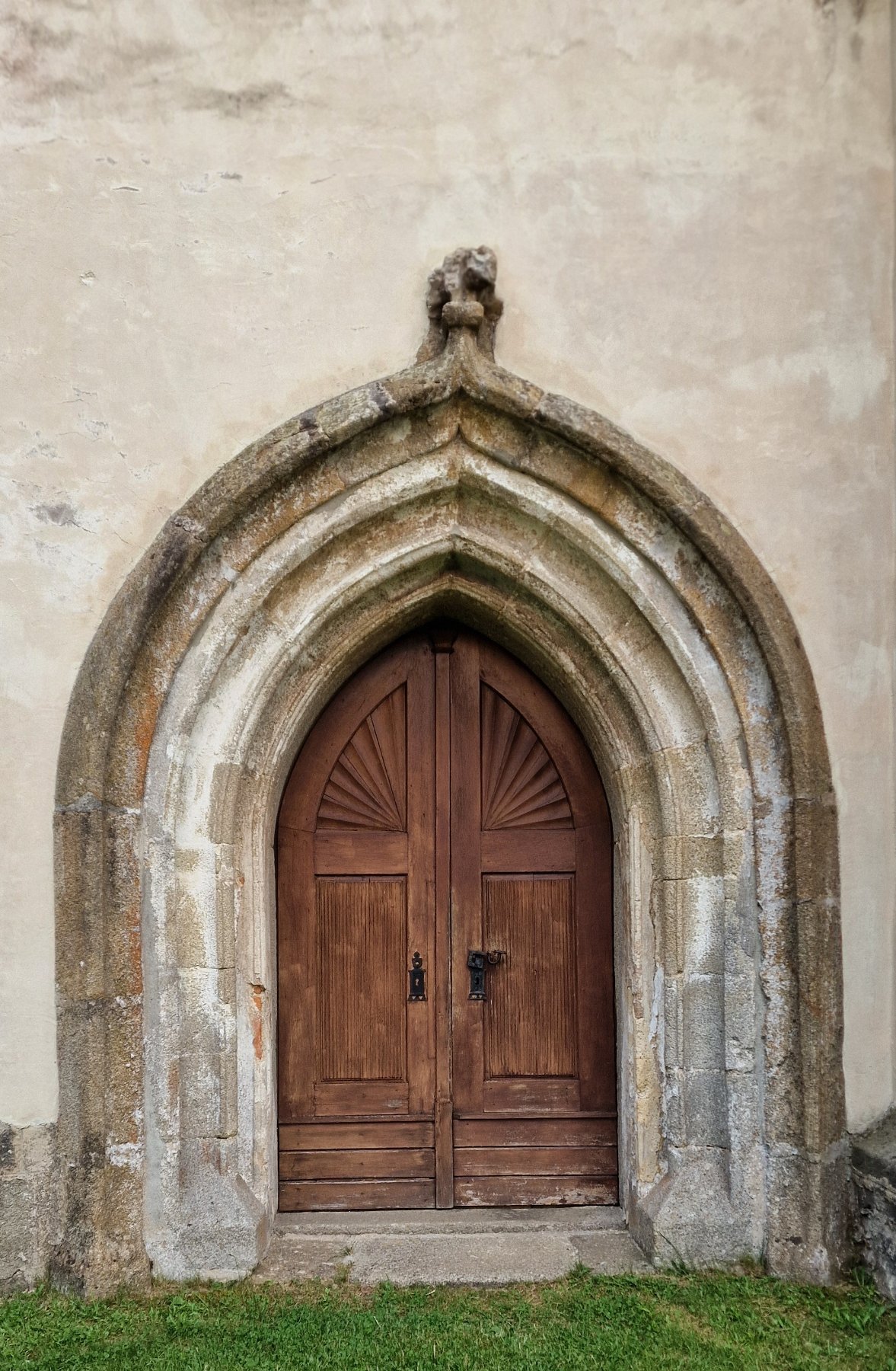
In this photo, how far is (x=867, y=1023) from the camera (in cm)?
322

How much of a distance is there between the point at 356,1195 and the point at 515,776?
173 centimetres

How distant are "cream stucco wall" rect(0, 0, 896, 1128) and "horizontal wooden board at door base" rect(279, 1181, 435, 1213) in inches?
95.0

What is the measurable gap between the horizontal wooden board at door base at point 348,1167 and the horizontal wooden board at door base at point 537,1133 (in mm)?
201

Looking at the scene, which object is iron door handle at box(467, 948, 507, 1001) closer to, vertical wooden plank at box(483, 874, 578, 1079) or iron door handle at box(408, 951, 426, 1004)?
vertical wooden plank at box(483, 874, 578, 1079)

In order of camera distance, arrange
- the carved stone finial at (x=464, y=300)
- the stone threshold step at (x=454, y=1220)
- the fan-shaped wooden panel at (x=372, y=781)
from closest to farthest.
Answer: the carved stone finial at (x=464, y=300)
the stone threshold step at (x=454, y=1220)
the fan-shaped wooden panel at (x=372, y=781)

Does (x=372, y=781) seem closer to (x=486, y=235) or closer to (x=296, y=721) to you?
(x=296, y=721)

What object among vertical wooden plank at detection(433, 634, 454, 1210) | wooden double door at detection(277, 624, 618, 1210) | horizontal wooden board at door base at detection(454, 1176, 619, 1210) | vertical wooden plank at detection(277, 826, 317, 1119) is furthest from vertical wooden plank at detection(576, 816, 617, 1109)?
vertical wooden plank at detection(277, 826, 317, 1119)

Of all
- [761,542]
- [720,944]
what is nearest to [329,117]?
[761,542]

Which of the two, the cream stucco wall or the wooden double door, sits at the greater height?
the cream stucco wall

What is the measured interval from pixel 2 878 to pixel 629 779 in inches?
87.5

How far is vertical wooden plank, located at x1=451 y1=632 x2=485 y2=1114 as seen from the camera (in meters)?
3.70

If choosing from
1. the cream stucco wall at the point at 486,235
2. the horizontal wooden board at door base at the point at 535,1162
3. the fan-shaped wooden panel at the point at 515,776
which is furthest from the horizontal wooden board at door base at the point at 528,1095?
the cream stucco wall at the point at 486,235

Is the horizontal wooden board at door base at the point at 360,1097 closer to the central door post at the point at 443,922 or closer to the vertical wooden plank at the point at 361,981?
the vertical wooden plank at the point at 361,981

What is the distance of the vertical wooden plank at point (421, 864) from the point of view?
3691mm
